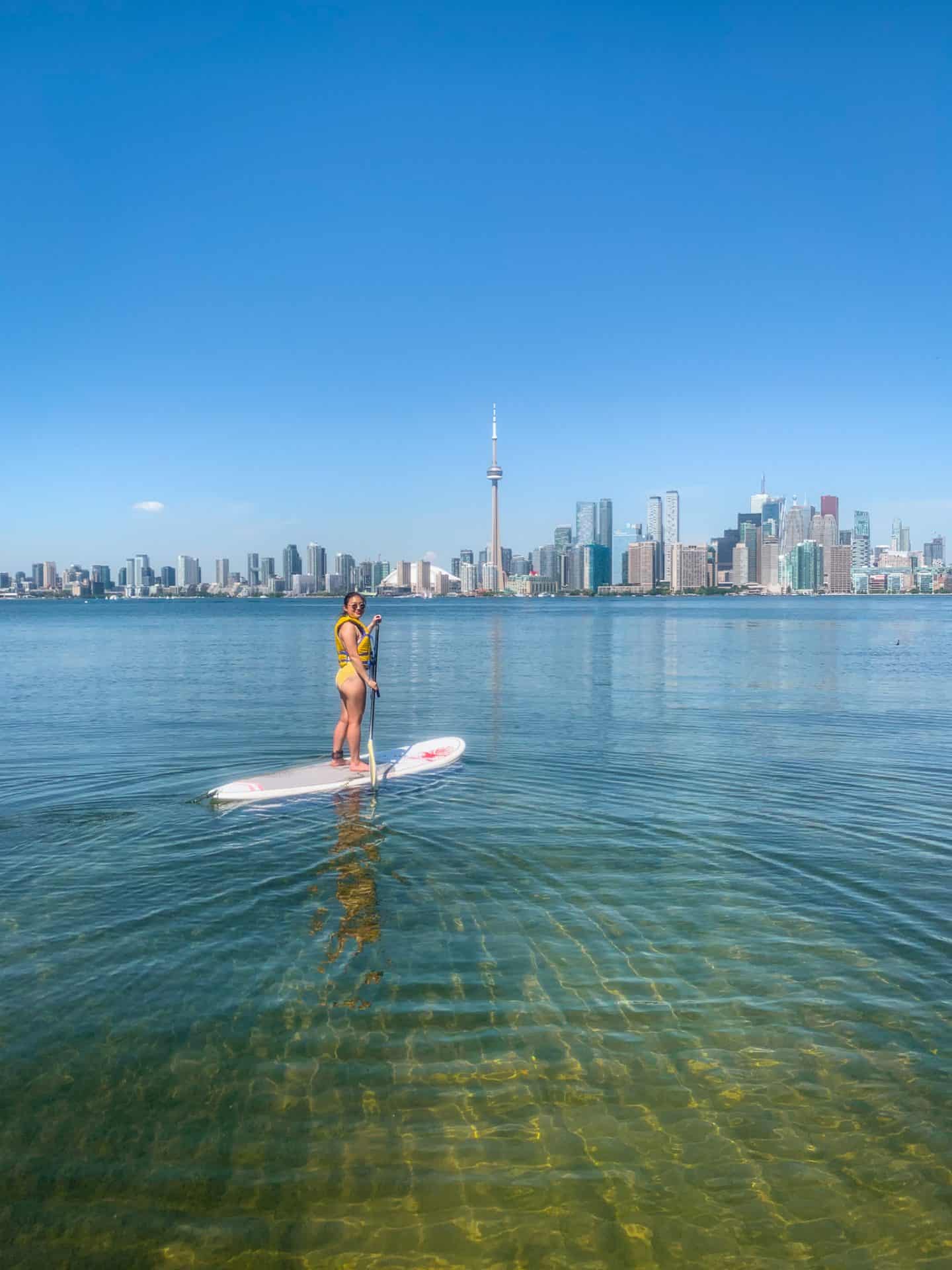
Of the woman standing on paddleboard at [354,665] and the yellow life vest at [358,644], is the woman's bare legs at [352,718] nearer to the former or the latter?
the woman standing on paddleboard at [354,665]

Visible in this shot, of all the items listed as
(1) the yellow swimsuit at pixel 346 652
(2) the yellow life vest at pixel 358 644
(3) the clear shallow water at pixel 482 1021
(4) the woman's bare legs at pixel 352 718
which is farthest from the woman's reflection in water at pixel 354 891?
(2) the yellow life vest at pixel 358 644

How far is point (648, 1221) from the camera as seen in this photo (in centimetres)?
500

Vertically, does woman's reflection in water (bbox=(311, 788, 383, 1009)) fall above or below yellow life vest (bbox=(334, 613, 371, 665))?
below

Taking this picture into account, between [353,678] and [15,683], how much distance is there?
25841mm

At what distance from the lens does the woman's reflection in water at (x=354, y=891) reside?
828 cm

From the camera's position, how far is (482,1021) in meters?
7.05

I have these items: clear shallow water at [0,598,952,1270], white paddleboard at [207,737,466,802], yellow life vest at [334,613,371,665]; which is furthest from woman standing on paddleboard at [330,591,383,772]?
clear shallow water at [0,598,952,1270]

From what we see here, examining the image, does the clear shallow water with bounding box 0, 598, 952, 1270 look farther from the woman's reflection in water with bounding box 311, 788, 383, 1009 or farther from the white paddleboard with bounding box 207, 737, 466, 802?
the white paddleboard with bounding box 207, 737, 466, 802

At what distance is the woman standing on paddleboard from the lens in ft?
49.1

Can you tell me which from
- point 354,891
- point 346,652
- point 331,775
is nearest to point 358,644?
point 346,652

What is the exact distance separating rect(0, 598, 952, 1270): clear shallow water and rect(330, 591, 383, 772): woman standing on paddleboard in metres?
1.72

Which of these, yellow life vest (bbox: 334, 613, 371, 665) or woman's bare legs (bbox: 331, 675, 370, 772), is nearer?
yellow life vest (bbox: 334, 613, 371, 665)

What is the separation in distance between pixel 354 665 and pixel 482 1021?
28.2ft

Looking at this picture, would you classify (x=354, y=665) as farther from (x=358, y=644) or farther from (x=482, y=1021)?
(x=482, y=1021)
